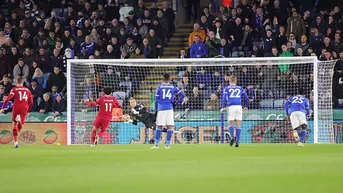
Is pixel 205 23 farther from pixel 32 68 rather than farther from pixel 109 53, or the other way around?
pixel 32 68

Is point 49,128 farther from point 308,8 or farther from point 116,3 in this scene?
point 308,8

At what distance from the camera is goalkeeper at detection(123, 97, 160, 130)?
25781 millimetres

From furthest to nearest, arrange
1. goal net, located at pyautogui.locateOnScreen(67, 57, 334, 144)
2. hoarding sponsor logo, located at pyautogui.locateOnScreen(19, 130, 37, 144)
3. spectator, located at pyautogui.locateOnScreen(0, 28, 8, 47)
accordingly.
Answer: spectator, located at pyautogui.locateOnScreen(0, 28, 8, 47) → hoarding sponsor logo, located at pyautogui.locateOnScreen(19, 130, 37, 144) → goal net, located at pyautogui.locateOnScreen(67, 57, 334, 144)

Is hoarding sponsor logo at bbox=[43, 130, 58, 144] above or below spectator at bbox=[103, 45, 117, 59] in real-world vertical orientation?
below

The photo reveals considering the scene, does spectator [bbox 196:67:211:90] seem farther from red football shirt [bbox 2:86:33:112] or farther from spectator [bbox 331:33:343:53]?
red football shirt [bbox 2:86:33:112]

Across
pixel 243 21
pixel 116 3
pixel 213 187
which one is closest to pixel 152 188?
pixel 213 187

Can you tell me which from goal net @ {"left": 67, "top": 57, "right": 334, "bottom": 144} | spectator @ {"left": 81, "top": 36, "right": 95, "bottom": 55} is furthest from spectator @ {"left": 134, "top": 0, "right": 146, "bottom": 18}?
goal net @ {"left": 67, "top": 57, "right": 334, "bottom": 144}

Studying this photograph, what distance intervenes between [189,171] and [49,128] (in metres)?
14.3

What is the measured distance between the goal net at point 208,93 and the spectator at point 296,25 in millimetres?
1403

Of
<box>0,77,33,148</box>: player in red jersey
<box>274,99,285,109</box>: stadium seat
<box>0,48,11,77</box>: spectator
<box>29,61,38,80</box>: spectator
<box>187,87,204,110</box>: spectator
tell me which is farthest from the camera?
<box>0,48,11,77</box>: spectator

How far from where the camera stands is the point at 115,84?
87.1 ft

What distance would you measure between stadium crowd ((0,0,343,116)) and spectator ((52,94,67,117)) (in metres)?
Answer: 0.03

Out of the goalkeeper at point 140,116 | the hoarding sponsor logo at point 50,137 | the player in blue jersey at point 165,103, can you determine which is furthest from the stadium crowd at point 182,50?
the player in blue jersey at point 165,103

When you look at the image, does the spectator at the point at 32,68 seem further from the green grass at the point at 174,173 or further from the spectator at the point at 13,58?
the green grass at the point at 174,173
